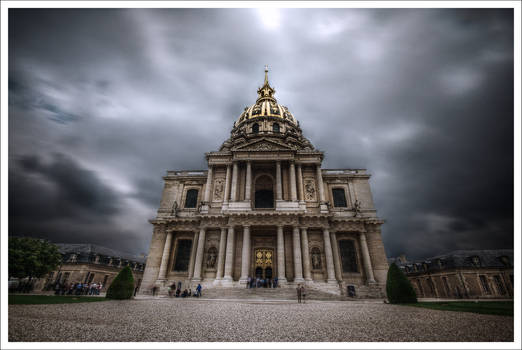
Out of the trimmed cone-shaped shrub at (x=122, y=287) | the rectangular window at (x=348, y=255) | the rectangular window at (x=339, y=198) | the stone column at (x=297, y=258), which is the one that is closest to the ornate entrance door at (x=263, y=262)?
the stone column at (x=297, y=258)

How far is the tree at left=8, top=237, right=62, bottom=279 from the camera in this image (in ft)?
55.9

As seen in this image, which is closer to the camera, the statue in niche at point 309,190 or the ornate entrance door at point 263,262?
the ornate entrance door at point 263,262

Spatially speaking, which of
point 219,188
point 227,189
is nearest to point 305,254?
point 227,189

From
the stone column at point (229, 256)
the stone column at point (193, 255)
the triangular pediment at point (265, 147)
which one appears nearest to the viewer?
the stone column at point (229, 256)

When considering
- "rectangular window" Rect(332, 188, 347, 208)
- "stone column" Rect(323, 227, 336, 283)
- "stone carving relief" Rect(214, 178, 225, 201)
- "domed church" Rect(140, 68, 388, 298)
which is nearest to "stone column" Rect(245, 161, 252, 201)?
"domed church" Rect(140, 68, 388, 298)

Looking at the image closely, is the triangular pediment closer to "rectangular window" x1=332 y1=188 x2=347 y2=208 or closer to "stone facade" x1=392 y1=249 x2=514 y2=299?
"rectangular window" x1=332 y1=188 x2=347 y2=208

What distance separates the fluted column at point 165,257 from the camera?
2484cm

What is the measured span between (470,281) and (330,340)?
3526cm

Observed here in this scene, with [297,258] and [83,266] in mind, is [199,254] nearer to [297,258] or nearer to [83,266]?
[297,258]

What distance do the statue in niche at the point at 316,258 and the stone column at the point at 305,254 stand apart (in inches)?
42.2

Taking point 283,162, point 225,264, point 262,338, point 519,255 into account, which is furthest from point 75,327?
point 283,162

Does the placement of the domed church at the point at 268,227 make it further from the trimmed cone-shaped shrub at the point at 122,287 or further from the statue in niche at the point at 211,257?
the trimmed cone-shaped shrub at the point at 122,287

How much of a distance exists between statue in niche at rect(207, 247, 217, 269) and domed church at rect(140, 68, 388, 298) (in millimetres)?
70

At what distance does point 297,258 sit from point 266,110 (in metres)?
29.0
